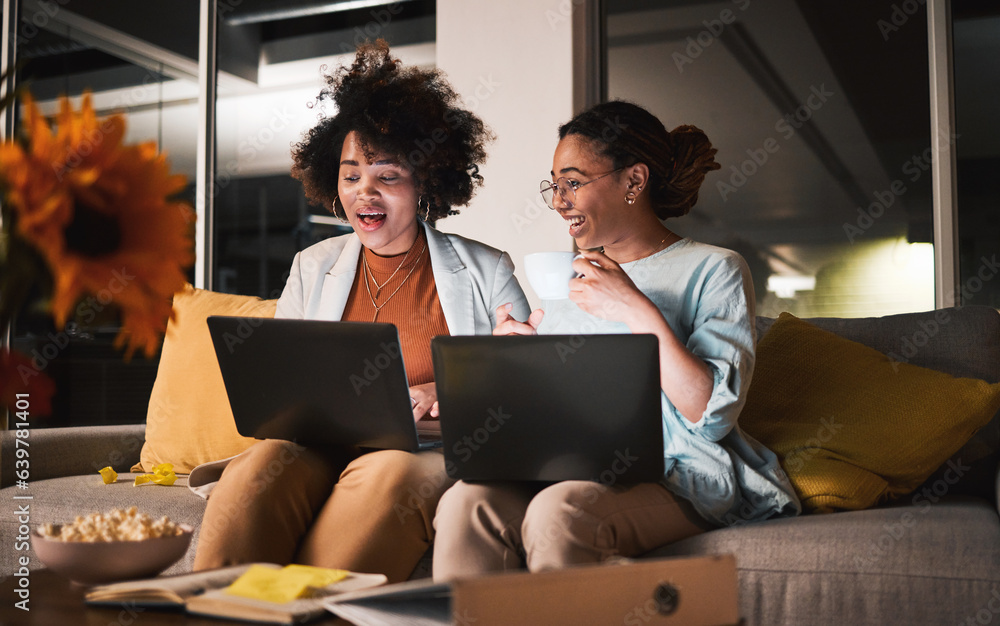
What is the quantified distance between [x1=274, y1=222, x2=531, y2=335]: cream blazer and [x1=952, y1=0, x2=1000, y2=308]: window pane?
5.20 ft

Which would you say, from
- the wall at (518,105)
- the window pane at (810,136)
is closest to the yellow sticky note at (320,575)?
the wall at (518,105)

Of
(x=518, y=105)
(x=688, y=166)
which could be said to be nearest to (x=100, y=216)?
(x=688, y=166)

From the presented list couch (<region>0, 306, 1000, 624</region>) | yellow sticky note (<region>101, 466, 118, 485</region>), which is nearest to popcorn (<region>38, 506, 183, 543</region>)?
couch (<region>0, 306, 1000, 624</region>)

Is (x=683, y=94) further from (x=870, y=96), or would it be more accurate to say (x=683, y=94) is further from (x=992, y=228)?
(x=992, y=228)

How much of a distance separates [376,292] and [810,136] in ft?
5.57

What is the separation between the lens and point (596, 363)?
1179mm

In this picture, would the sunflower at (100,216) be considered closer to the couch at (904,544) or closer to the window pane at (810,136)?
the couch at (904,544)

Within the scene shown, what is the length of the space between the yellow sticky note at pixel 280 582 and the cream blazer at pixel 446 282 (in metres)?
0.91

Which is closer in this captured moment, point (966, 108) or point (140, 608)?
point (140, 608)

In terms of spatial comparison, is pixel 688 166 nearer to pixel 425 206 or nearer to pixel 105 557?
pixel 425 206

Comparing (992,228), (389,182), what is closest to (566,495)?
(389,182)

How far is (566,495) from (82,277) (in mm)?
861

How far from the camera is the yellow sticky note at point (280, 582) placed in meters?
0.96

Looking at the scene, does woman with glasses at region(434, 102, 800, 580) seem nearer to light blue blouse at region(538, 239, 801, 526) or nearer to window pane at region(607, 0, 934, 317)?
light blue blouse at region(538, 239, 801, 526)
